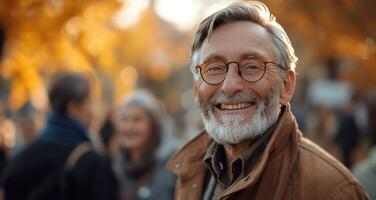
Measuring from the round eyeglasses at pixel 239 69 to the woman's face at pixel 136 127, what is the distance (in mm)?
2806

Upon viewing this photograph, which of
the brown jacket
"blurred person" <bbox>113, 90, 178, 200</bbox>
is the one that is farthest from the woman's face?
the brown jacket

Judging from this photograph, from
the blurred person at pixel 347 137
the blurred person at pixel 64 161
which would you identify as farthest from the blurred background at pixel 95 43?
the blurred person at pixel 64 161

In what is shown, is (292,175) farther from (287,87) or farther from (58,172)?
(58,172)

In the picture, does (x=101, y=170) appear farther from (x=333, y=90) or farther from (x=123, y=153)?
(x=333, y=90)

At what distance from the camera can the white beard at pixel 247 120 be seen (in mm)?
2918

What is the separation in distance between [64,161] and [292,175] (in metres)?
2.37

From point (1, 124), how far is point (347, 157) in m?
7.97

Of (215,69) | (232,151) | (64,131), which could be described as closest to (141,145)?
(64,131)

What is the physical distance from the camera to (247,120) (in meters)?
2.94

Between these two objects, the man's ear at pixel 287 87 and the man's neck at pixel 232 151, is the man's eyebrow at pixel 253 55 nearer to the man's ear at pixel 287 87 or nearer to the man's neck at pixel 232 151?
the man's ear at pixel 287 87

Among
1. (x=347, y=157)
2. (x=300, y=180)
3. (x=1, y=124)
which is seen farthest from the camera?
(x=347, y=157)

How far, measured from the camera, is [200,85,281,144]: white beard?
2.92m

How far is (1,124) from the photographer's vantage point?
645 centimetres

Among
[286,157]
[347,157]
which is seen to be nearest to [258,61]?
[286,157]
